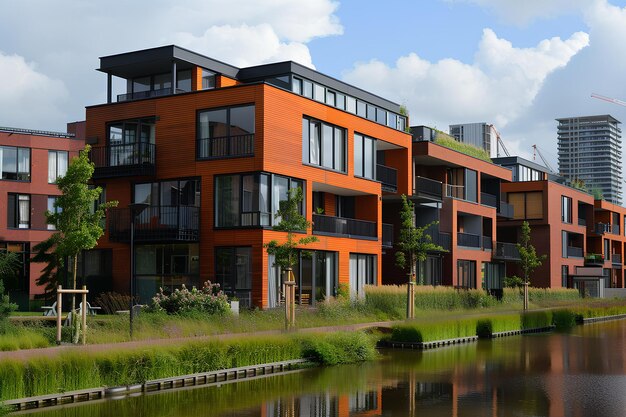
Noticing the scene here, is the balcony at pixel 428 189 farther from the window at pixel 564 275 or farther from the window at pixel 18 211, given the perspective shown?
the window at pixel 18 211

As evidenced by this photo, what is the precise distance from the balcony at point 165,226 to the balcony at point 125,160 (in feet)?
6.13

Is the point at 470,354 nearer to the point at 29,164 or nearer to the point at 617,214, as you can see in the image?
the point at 29,164

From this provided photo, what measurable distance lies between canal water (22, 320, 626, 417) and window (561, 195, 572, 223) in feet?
150

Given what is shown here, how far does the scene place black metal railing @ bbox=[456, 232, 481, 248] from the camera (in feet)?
176

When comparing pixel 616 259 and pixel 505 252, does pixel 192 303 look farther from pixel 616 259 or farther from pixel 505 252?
pixel 616 259

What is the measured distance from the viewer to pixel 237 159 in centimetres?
3503

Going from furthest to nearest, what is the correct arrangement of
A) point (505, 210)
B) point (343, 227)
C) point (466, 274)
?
1. point (505, 210)
2. point (466, 274)
3. point (343, 227)

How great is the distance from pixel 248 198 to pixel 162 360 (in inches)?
650

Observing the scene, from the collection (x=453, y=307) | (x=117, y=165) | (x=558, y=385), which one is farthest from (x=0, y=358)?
(x=453, y=307)

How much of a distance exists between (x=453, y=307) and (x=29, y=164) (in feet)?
94.8

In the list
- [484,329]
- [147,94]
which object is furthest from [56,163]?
[484,329]

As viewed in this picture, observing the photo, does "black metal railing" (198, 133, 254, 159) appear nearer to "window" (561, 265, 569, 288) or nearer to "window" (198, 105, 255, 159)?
"window" (198, 105, 255, 159)

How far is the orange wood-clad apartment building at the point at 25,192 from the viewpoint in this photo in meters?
52.8

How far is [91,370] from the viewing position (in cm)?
1738
